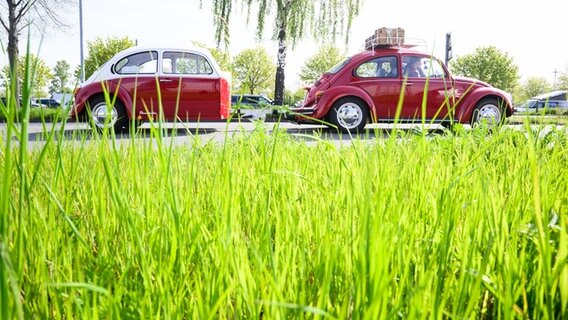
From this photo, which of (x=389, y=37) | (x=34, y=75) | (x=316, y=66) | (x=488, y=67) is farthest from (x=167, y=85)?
(x=488, y=67)

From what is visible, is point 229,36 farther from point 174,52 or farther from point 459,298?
point 174,52

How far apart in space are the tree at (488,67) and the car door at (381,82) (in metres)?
49.0

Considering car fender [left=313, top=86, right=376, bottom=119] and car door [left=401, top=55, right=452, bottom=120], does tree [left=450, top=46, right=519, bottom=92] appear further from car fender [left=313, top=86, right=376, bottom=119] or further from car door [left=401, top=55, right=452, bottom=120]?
car fender [left=313, top=86, right=376, bottom=119]

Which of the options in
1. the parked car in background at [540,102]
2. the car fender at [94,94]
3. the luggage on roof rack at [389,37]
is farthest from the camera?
the luggage on roof rack at [389,37]

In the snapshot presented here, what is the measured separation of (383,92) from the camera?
1003cm

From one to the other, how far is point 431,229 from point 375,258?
37cm

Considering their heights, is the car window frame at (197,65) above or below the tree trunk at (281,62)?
below

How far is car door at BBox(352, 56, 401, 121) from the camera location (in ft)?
32.9

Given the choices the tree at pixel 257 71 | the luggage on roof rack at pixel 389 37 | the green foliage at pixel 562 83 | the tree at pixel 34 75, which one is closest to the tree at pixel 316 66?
the tree at pixel 257 71

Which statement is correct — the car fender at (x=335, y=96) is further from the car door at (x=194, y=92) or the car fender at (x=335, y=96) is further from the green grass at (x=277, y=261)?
the green grass at (x=277, y=261)

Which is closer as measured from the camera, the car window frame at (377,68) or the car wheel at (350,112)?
the car wheel at (350,112)

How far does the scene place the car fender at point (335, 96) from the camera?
972cm

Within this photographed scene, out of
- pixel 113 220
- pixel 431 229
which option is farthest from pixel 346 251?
pixel 113 220

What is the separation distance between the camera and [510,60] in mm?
57531
